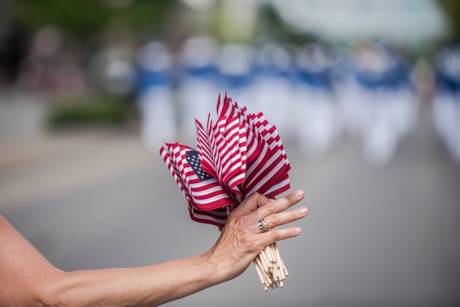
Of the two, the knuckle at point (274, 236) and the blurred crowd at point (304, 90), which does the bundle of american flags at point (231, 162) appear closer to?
the knuckle at point (274, 236)

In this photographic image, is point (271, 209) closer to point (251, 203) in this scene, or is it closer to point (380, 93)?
point (251, 203)

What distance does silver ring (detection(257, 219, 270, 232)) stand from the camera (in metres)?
2.17

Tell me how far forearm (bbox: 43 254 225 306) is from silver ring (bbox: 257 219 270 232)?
5.8 inches

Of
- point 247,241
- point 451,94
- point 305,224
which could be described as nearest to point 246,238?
point 247,241

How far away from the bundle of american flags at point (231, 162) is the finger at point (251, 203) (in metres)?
0.05

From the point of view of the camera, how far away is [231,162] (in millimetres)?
2258

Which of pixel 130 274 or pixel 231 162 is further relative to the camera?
pixel 231 162

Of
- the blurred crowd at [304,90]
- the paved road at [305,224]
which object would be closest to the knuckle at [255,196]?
the paved road at [305,224]

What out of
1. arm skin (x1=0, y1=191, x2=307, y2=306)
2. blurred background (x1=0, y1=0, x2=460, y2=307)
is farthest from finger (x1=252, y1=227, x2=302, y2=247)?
blurred background (x1=0, y1=0, x2=460, y2=307)

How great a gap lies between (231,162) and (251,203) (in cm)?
12

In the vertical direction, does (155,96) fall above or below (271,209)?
above

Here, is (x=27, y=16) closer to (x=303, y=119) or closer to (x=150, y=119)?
(x=150, y=119)

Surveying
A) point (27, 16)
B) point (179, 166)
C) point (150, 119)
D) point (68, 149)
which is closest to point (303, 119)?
point (150, 119)

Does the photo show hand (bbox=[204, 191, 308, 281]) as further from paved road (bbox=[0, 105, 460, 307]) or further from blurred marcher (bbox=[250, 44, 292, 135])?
blurred marcher (bbox=[250, 44, 292, 135])
